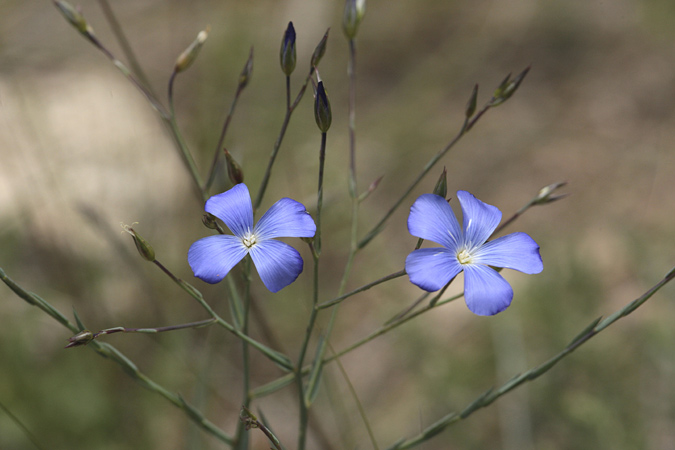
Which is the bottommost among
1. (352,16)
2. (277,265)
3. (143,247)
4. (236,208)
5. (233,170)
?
(277,265)

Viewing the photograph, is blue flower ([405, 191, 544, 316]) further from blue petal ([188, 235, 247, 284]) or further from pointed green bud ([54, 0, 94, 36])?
pointed green bud ([54, 0, 94, 36])

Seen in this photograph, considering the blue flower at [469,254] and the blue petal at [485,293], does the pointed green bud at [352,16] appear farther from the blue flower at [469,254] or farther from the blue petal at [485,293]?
the blue petal at [485,293]

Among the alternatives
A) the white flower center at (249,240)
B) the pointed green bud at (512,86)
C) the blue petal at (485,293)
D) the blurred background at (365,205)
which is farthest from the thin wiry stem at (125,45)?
the blue petal at (485,293)

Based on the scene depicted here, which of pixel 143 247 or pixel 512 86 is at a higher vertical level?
pixel 512 86

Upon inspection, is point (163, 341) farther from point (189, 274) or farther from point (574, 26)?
point (574, 26)

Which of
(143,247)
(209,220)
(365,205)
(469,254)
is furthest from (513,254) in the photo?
(365,205)

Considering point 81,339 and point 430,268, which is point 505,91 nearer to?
point 430,268

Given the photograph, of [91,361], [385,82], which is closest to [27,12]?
[385,82]

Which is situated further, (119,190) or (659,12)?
(659,12)
